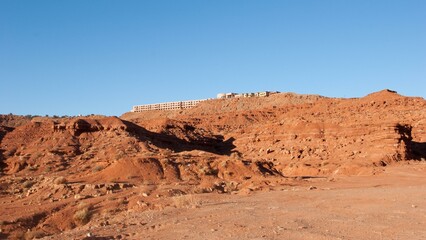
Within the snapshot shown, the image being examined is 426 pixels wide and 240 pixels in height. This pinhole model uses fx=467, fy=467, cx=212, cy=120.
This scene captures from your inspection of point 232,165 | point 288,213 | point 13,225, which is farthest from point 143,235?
point 232,165

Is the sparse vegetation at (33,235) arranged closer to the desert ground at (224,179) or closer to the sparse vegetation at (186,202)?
the desert ground at (224,179)

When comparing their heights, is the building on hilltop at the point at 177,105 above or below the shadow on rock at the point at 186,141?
above

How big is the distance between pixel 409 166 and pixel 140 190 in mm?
16750

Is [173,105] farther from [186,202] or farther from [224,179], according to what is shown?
[186,202]

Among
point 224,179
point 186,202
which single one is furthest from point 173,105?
point 186,202

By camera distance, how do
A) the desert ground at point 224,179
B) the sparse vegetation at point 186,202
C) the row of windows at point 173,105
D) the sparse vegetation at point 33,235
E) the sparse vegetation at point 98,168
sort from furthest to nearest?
the row of windows at point 173,105
the sparse vegetation at point 98,168
the sparse vegetation at point 186,202
the sparse vegetation at point 33,235
the desert ground at point 224,179

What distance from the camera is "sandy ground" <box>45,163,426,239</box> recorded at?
902 centimetres

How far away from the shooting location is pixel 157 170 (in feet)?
73.3

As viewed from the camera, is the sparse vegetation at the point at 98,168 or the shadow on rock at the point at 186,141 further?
the shadow on rock at the point at 186,141

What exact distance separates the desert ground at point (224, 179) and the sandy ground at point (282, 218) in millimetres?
35

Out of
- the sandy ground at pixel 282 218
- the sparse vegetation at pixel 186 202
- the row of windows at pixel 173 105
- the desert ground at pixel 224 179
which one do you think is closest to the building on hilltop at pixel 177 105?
the row of windows at pixel 173 105

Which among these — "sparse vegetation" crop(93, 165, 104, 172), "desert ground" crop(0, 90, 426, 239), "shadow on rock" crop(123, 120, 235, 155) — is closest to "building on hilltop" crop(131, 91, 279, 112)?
"desert ground" crop(0, 90, 426, 239)

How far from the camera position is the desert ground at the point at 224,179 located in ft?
33.4

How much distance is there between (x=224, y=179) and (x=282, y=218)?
1130 centimetres
